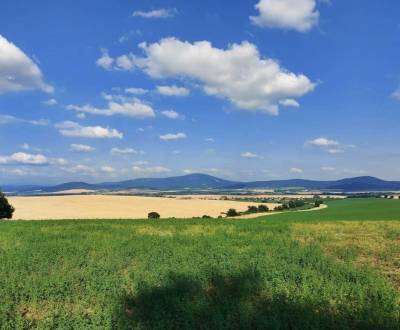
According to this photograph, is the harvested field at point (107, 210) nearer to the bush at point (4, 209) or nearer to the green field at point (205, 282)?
the bush at point (4, 209)

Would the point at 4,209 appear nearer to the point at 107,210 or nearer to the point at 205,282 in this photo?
the point at 107,210

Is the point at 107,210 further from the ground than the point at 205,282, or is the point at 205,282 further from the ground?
the point at 205,282

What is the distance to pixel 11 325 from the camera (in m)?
11.2

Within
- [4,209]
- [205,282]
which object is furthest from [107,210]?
[205,282]

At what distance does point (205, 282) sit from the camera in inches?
533

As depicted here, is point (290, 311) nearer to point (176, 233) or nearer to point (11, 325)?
point (11, 325)

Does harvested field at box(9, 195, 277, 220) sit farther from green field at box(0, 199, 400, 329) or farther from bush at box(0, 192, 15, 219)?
green field at box(0, 199, 400, 329)

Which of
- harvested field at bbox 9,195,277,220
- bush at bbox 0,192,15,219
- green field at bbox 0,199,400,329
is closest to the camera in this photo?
green field at bbox 0,199,400,329

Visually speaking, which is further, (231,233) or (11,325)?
(231,233)

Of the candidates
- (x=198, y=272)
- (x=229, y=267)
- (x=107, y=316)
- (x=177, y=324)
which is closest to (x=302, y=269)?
(x=229, y=267)

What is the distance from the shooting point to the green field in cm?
1130

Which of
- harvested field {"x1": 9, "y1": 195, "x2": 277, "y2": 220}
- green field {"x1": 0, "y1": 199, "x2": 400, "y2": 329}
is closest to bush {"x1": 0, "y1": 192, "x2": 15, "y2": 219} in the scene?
harvested field {"x1": 9, "y1": 195, "x2": 277, "y2": 220}

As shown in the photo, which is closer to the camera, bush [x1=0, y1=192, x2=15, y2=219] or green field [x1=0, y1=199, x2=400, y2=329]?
green field [x1=0, y1=199, x2=400, y2=329]

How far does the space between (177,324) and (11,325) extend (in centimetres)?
457
